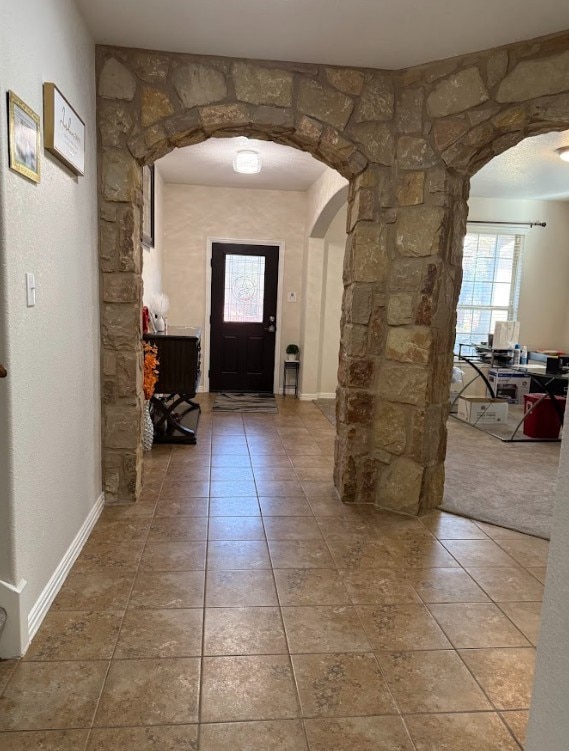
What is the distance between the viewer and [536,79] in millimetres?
2576

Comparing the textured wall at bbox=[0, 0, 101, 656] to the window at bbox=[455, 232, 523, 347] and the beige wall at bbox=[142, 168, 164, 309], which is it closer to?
the beige wall at bbox=[142, 168, 164, 309]

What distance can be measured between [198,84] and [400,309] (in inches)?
63.5

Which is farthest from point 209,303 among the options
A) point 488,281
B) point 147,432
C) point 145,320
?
point 488,281

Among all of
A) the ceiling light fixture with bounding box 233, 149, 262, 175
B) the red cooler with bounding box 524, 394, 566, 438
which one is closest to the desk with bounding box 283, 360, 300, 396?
the ceiling light fixture with bounding box 233, 149, 262, 175

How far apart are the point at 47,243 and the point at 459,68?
7.24 ft

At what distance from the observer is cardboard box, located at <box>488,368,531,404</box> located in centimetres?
656

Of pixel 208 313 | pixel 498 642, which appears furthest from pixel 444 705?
pixel 208 313

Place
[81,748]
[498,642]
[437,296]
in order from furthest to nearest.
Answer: [437,296], [498,642], [81,748]

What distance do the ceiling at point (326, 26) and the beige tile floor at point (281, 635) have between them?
2.47m

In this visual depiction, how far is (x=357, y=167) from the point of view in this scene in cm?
305

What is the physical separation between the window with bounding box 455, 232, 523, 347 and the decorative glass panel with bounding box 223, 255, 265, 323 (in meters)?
2.54

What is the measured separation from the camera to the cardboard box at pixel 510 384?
6562mm

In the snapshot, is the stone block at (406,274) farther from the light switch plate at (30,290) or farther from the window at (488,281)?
the window at (488,281)

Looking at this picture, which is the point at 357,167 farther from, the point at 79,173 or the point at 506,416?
the point at 506,416
